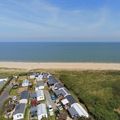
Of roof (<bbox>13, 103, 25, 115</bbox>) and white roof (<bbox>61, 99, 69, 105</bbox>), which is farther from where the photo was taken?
white roof (<bbox>61, 99, 69, 105</bbox>)

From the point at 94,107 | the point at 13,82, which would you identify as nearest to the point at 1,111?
the point at 94,107

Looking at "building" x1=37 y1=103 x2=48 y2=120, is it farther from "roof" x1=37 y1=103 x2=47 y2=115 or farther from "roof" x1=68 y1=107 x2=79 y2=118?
"roof" x1=68 y1=107 x2=79 y2=118

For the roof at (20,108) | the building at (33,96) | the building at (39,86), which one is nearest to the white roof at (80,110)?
the roof at (20,108)

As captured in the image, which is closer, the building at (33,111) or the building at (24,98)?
the building at (33,111)

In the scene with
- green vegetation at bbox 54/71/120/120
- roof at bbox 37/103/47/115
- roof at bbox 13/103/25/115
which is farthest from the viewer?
roof at bbox 13/103/25/115

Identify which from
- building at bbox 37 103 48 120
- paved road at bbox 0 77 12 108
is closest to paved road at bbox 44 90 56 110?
building at bbox 37 103 48 120

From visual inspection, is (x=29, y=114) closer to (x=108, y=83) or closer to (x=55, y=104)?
(x=55, y=104)

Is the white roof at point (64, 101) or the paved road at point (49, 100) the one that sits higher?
the white roof at point (64, 101)

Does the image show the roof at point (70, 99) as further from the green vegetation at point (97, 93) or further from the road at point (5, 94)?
the road at point (5, 94)
